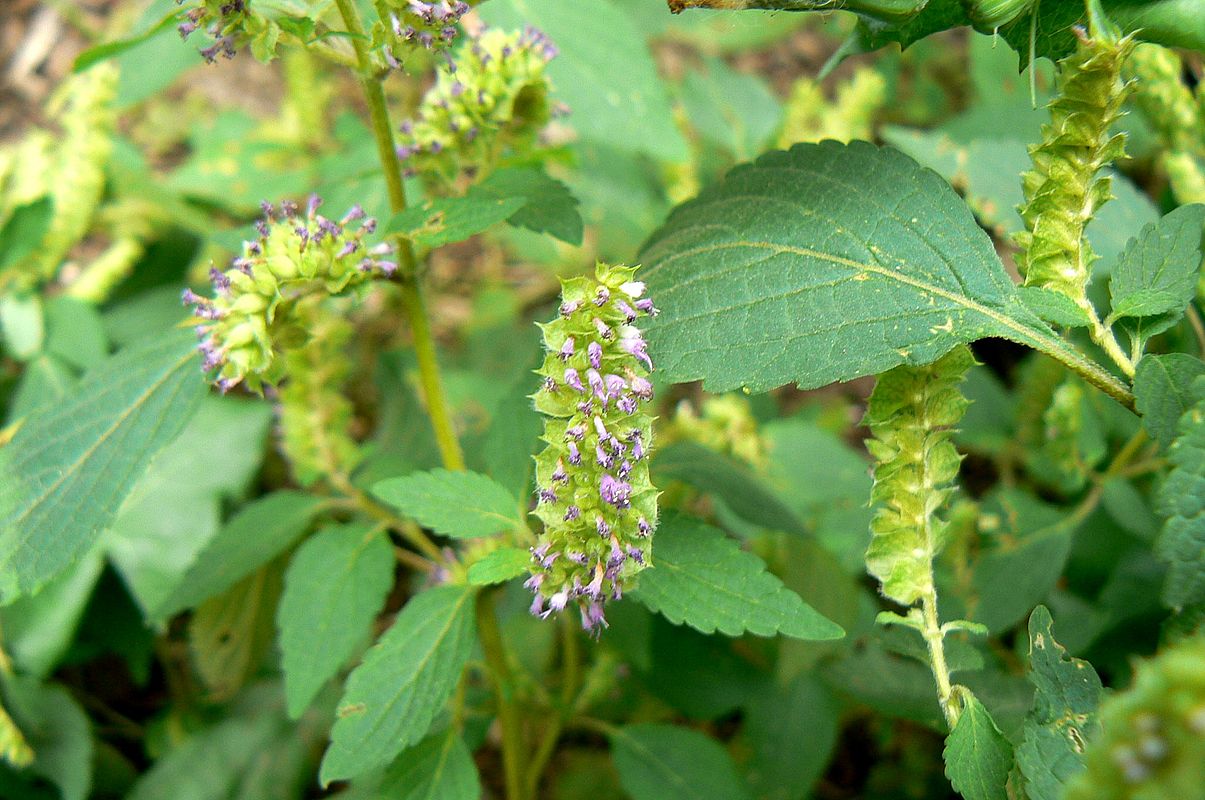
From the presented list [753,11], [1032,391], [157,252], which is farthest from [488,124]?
[157,252]

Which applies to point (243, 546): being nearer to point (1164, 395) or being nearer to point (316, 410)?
point (316, 410)

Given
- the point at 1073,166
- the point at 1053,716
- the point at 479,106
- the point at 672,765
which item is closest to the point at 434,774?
the point at 672,765

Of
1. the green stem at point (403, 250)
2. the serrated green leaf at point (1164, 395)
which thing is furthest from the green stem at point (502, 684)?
the serrated green leaf at point (1164, 395)

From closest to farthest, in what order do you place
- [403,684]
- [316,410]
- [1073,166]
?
[1073,166] → [403,684] → [316,410]

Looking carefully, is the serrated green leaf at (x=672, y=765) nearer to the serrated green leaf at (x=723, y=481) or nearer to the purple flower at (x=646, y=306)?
the serrated green leaf at (x=723, y=481)

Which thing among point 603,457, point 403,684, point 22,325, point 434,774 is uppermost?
point 22,325

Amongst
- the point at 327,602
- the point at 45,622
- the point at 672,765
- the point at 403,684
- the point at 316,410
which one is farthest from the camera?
the point at 45,622

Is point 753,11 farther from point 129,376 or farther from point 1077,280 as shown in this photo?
point 129,376

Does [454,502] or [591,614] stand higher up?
[454,502]
